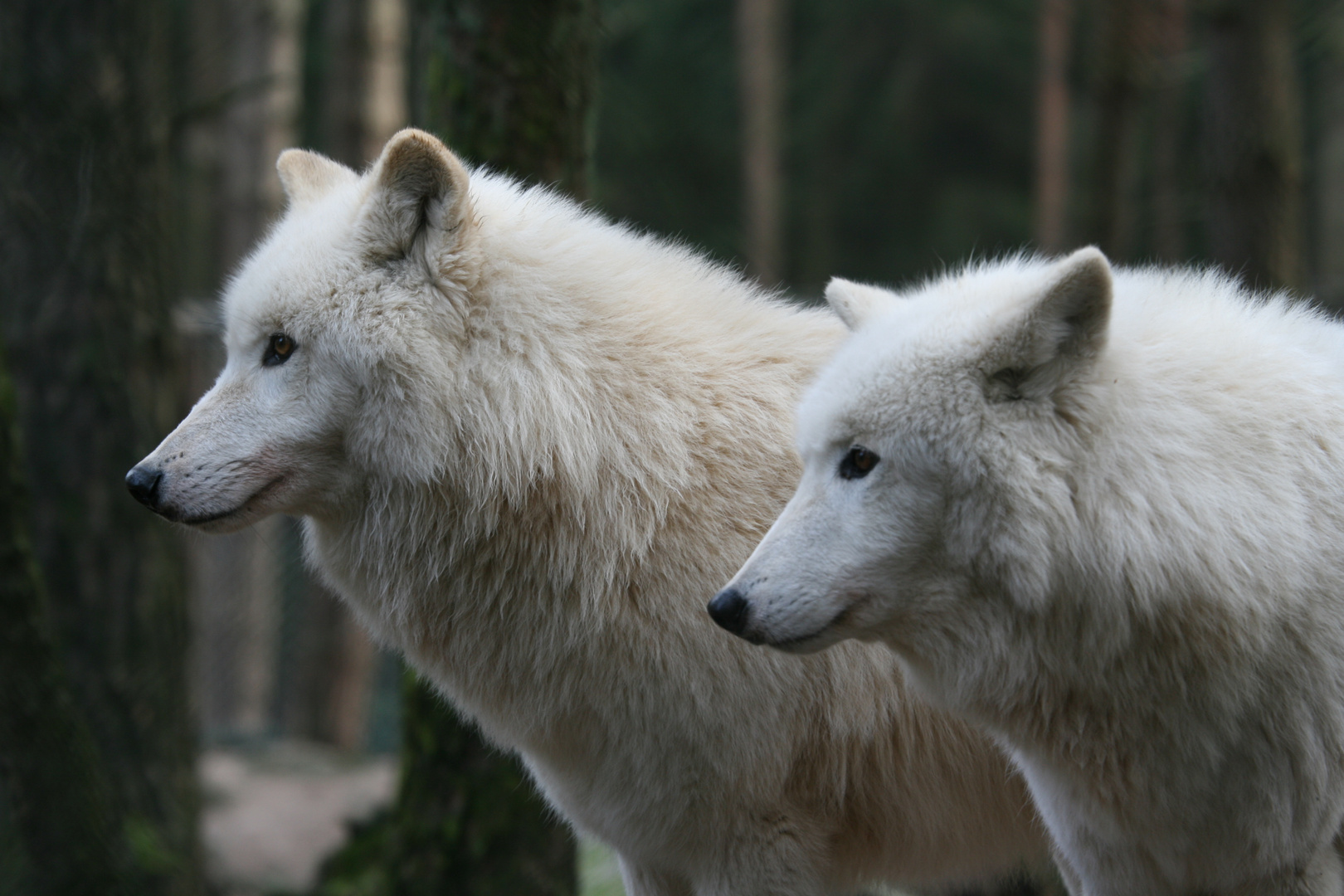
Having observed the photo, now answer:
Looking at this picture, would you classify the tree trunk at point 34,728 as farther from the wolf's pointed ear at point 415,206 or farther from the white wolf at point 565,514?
the wolf's pointed ear at point 415,206

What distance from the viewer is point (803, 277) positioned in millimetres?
22359

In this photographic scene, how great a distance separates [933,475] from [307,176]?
2332 mm

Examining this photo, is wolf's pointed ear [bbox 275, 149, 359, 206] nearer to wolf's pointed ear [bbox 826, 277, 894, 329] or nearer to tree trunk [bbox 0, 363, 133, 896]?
tree trunk [bbox 0, 363, 133, 896]

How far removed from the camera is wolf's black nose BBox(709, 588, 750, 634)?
2559 millimetres

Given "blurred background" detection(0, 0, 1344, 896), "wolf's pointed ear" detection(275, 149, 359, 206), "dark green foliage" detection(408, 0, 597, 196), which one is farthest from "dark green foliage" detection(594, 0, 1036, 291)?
"wolf's pointed ear" detection(275, 149, 359, 206)

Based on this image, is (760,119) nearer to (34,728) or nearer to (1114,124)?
(1114,124)

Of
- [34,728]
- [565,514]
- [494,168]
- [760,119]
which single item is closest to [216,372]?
[494,168]

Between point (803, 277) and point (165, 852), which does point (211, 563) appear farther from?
point (803, 277)

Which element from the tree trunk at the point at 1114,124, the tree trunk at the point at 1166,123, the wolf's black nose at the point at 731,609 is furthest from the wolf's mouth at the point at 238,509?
the tree trunk at the point at 1166,123

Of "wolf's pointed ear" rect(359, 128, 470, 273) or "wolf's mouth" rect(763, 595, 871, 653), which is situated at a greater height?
"wolf's pointed ear" rect(359, 128, 470, 273)

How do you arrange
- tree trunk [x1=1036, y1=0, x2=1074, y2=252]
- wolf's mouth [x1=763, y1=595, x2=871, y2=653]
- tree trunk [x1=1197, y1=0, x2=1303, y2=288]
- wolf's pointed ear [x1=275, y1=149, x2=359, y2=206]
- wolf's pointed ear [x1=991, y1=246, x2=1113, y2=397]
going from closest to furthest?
wolf's pointed ear [x1=991, y1=246, x2=1113, y2=397], wolf's mouth [x1=763, y1=595, x2=871, y2=653], wolf's pointed ear [x1=275, y1=149, x2=359, y2=206], tree trunk [x1=1197, y1=0, x2=1303, y2=288], tree trunk [x1=1036, y1=0, x2=1074, y2=252]

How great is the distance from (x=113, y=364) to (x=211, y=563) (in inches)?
231

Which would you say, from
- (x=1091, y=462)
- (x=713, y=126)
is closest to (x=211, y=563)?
(x=1091, y=462)

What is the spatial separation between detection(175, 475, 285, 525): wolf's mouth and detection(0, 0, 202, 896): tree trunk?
316cm
